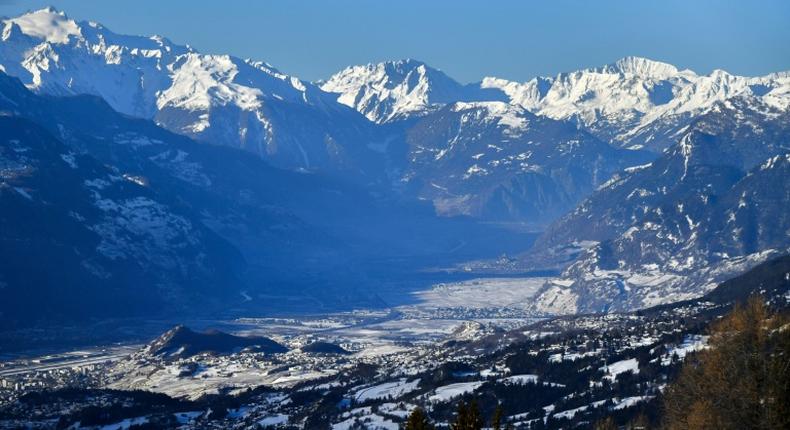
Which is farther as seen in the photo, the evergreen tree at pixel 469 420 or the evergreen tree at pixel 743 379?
the evergreen tree at pixel 743 379

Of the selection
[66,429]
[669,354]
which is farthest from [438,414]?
[66,429]

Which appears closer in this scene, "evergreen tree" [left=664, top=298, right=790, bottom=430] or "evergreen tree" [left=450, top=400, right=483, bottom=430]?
"evergreen tree" [left=450, top=400, right=483, bottom=430]

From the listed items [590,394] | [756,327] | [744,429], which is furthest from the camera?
[590,394]

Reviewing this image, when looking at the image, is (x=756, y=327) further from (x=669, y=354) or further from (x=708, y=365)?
(x=669, y=354)

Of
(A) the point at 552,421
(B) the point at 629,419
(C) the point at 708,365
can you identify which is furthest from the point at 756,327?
(A) the point at 552,421

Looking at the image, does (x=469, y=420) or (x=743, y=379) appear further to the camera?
(x=743, y=379)

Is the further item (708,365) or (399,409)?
(399,409)

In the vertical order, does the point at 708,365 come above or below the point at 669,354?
below

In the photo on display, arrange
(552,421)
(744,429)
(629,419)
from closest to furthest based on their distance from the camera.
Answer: (744,429)
(629,419)
(552,421)

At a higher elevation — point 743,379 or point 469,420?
point 743,379

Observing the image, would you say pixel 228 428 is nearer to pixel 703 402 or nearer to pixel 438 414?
pixel 438 414
